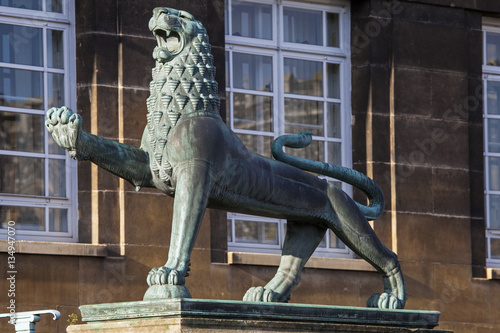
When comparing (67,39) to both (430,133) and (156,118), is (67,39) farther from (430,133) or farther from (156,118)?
(156,118)

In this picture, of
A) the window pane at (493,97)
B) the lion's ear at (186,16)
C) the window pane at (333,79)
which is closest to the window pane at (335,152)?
the window pane at (333,79)

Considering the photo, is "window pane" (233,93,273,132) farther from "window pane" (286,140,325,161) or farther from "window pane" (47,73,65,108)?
"window pane" (47,73,65,108)

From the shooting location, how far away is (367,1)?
1794 cm

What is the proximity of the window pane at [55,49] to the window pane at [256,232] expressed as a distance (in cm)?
307

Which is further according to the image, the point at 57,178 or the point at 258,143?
the point at 258,143

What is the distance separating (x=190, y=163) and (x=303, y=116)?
26.9ft

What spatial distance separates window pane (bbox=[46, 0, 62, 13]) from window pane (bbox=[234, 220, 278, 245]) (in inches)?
138

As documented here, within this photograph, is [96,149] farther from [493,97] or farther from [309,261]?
[493,97]

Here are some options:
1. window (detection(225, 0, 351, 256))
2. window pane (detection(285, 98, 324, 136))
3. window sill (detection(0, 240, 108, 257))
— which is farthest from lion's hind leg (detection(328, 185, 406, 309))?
window pane (detection(285, 98, 324, 136))

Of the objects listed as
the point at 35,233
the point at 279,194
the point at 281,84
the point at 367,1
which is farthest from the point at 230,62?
the point at 279,194

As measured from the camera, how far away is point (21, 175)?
15.4 metres

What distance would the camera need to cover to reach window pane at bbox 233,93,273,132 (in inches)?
676

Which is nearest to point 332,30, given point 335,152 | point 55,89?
point 335,152

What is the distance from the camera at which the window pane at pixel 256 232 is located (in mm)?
16953
